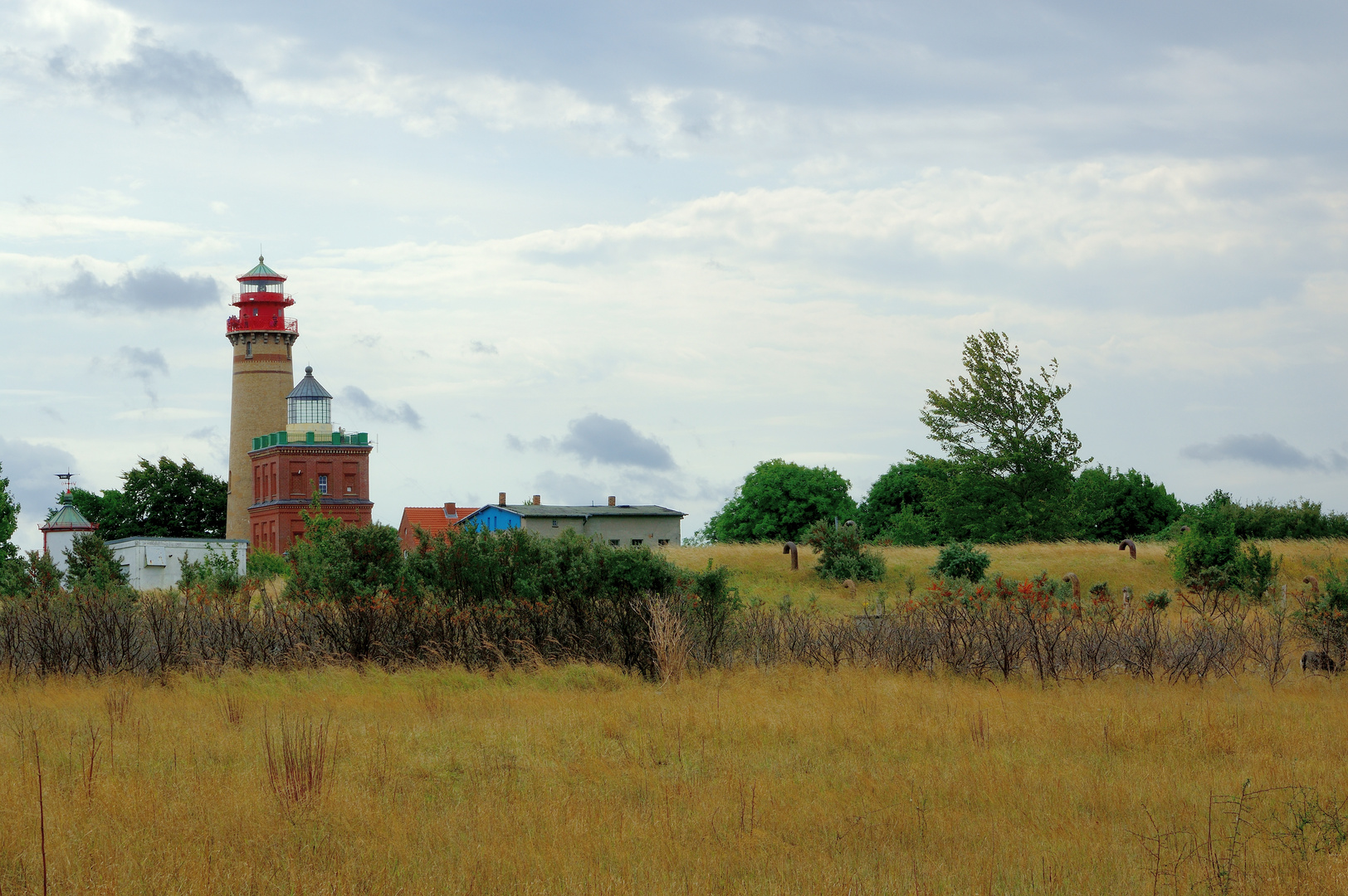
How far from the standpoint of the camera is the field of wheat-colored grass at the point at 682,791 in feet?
22.5

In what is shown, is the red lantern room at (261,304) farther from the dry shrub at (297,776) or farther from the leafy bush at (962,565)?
the dry shrub at (297,776)

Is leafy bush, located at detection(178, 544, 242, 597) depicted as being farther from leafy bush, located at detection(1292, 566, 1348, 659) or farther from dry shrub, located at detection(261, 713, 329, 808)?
leafy bush, located at detection(1292, 566, 1348, 659)

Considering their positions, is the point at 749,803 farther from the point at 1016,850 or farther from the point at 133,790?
the point at 133,790

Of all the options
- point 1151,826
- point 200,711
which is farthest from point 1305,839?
point 200,711

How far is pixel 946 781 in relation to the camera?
30.6ft

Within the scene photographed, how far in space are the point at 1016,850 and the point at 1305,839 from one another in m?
2.03

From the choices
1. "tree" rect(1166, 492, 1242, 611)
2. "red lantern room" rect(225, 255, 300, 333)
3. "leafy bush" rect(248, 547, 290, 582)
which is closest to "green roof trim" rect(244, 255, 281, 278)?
"red lantern room" rect(225, 255, 300, 333)

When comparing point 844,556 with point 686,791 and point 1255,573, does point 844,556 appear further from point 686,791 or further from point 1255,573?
point 686,791

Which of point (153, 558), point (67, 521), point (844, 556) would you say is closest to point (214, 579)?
point (844, 556)

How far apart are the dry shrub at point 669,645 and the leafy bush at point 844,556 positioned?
1802 centimetres

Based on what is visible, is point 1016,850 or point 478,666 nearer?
point 1016,850

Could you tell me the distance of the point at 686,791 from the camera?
902 centimetres

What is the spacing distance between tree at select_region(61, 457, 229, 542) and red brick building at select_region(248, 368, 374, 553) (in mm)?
5558

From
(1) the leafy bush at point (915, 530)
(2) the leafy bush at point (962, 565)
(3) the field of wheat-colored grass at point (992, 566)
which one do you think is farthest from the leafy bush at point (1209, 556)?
(1) the leafy bush at point (915, 530)
